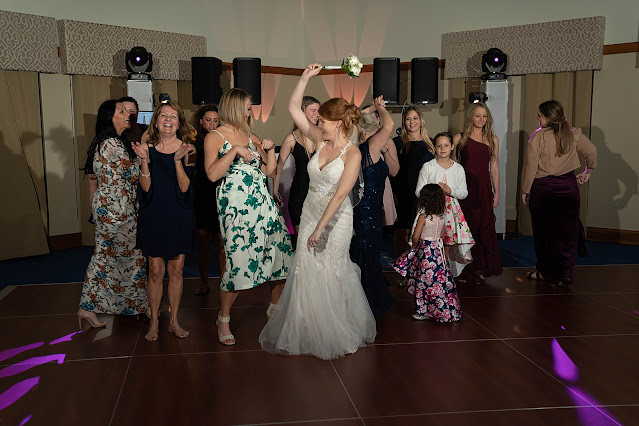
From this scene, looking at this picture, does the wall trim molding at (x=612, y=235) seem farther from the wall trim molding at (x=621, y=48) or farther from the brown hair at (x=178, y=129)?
the brown hair at (x=178, y=129)

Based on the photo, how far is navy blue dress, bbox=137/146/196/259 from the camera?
3.79 meters

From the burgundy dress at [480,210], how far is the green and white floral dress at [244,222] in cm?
238

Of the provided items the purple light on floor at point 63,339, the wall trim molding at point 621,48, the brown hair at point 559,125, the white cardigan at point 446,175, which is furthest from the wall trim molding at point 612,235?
the purple light on floor at point 63,339

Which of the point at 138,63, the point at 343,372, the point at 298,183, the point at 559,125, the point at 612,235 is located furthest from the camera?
the point at 612,235

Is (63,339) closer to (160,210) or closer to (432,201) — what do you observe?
(160,210)

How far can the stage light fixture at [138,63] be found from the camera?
23.8 ft

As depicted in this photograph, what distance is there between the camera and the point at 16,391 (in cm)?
312

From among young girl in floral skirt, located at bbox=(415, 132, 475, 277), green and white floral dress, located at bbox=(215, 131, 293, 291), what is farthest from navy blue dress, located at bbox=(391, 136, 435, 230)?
green and white floral dress, located at bbox=(215, 131, 293, 291)

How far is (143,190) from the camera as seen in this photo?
12.5 ft

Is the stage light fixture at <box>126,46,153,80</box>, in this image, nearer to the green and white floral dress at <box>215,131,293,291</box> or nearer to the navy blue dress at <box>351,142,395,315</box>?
the green and white floral dress at <box>215,131,293,291</box>

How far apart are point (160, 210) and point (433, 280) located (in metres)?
1.98

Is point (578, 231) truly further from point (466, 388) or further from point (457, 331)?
point (466, 388)

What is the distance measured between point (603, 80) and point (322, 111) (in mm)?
5826

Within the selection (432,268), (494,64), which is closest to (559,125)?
(432,268)
